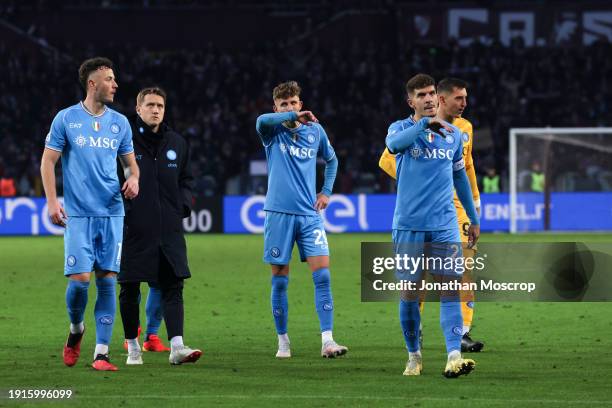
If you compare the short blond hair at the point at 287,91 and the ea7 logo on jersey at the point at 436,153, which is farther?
the short blond hair at the point at 287,91

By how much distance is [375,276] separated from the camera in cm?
1098

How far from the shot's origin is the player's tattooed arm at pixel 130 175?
8.45m

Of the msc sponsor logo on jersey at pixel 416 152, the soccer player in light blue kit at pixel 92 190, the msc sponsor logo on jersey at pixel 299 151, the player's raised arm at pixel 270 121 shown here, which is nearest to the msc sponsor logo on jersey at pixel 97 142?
the soccer player in light blue kit at pixel 92 190

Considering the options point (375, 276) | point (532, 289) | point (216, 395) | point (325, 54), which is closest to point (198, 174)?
point (325, 54)

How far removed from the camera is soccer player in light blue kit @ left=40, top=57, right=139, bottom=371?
8.36 m

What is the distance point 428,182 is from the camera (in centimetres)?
805

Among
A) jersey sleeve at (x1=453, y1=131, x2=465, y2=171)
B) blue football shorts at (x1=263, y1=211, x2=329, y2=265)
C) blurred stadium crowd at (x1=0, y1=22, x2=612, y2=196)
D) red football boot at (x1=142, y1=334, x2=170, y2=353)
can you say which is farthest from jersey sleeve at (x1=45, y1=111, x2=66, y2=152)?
blurred stadium crowd at (x1=0, y1=22, x2=612, y2=196)

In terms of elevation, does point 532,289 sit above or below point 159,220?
below

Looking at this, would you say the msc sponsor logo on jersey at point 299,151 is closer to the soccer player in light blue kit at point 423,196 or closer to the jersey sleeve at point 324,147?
the jersey sleeve at point 324,147

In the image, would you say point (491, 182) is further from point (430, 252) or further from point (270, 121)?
point (430, 252)

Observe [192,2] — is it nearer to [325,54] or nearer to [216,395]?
[325,54]

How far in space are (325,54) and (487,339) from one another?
95.7 ft

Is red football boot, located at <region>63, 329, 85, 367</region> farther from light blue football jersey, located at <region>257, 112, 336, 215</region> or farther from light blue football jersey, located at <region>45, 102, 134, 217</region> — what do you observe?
light blue football jersey, located at <region>257, 112, 336, 215</region>

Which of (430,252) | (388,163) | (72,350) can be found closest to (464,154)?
(388,163)
